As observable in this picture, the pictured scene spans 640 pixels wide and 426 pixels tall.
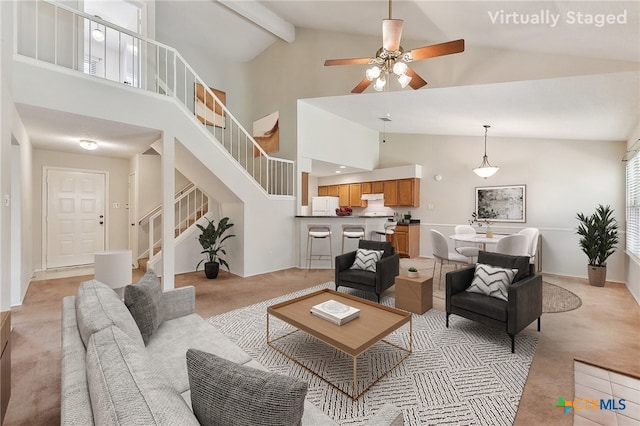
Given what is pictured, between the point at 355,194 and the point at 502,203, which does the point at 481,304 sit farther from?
the point at 355,194

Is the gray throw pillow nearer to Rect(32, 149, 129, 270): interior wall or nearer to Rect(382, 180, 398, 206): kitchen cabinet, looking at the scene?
Rect(32, 149, 129, 270): interior wall

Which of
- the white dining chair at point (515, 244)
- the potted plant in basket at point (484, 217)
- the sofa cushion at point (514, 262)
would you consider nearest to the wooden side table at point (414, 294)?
the sofa cushion at point (514, 262)

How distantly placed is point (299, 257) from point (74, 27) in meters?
4.98

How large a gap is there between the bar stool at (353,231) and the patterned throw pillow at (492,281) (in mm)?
2576

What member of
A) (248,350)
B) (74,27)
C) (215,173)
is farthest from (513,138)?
(74,27)

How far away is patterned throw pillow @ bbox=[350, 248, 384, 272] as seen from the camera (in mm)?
3863

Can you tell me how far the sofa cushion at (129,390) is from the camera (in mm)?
756

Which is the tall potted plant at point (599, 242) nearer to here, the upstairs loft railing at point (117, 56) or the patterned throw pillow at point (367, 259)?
the patterned throw pillow at point (367, 259)

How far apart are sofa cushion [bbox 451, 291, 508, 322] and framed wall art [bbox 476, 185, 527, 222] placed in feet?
13.1

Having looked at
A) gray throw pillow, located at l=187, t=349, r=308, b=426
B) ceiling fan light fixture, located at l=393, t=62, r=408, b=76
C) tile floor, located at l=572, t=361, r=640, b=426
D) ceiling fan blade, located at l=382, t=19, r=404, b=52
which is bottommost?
tile floor, located at l=572, t=361, r=640, b=426

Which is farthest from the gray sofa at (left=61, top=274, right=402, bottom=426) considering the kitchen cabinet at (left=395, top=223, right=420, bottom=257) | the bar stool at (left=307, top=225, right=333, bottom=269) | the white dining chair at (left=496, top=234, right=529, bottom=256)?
the kitchen cabinet at (left=395, top=223, right=420, bottom=257)

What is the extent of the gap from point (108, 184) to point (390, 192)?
6.67 meters

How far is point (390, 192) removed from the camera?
25.1 feet

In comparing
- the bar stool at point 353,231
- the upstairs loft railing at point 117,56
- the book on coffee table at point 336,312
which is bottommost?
the book on coffee table at point 336,312
